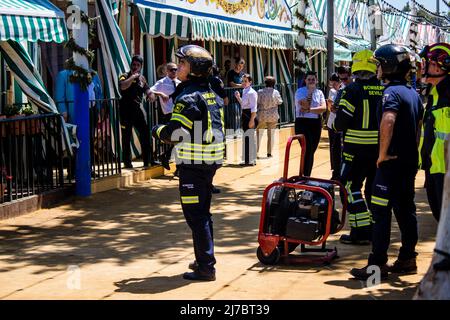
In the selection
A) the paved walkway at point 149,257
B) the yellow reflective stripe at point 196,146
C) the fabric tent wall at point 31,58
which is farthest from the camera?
the fabric tent wall at point 31,58

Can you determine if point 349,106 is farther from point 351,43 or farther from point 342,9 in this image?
point 342,9

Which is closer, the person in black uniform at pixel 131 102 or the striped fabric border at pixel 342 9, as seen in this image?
the person in black uniform at pixel 131 102

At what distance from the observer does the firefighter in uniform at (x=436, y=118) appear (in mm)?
6863

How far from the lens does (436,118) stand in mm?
6961

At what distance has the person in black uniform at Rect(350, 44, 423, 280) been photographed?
23.1 feet

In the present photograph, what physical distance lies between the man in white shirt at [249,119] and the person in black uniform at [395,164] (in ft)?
27.8

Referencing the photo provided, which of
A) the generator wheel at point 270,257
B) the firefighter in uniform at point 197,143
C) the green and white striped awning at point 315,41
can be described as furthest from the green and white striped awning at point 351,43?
the firefighter in uniform at point 197,143

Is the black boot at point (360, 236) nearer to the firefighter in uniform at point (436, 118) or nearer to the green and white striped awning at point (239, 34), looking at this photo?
the firefighter in uniform at point (436, 118)

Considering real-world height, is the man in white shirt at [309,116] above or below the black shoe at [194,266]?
above

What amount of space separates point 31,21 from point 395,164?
5.25 m

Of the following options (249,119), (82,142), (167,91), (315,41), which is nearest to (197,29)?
(249,119)

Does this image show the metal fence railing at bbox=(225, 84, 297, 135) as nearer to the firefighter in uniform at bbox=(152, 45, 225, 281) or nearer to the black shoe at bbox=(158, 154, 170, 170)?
the black shoe at bbox=(158, 154, 170, 170)
